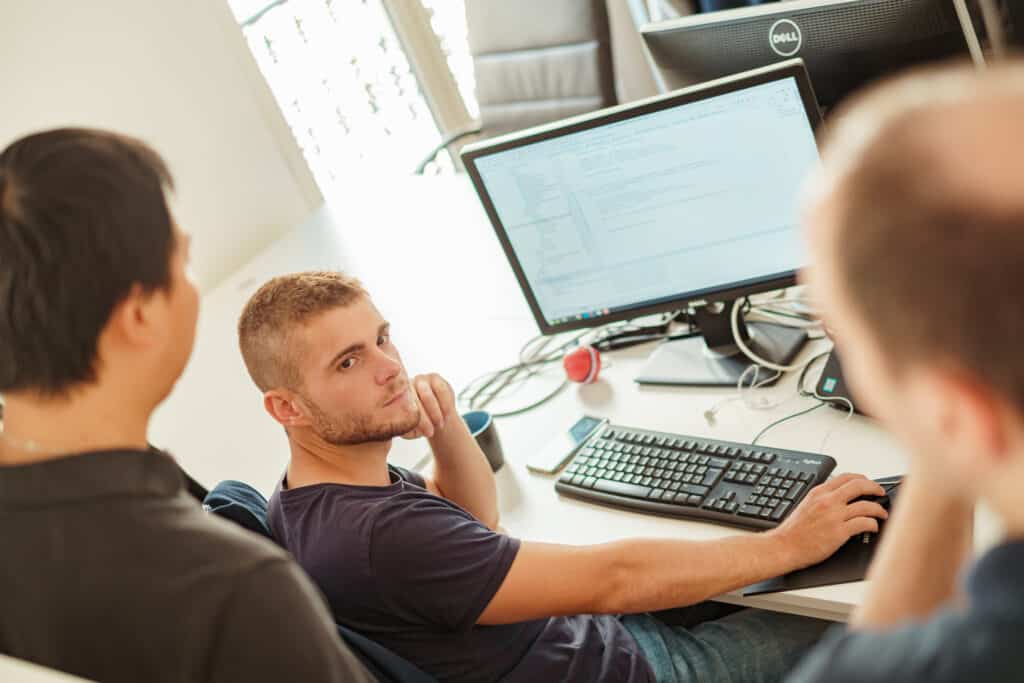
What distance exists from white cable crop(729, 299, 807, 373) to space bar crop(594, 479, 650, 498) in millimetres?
362

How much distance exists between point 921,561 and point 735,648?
0.72 metres

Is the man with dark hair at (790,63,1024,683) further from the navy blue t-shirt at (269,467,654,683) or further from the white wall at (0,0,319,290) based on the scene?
the white wall at (0,0,319,290)

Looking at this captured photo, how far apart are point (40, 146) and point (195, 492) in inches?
26.3

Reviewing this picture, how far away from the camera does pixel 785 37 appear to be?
1.82 m

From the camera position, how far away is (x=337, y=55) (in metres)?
4.17

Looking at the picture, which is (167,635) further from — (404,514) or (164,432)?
(164,432)

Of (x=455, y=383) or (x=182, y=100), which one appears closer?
(x=455, y=383)

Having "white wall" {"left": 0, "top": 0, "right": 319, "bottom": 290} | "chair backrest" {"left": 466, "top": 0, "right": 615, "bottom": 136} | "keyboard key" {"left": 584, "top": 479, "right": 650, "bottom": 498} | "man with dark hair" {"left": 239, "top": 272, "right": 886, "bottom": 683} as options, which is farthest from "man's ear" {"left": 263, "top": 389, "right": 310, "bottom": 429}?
"chair backrest" {"left": 466, "top": 0, "right": 615, "bottom": 136}

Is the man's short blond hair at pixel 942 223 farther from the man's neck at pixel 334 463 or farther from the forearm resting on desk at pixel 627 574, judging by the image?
the man's neck at pixel 334 463

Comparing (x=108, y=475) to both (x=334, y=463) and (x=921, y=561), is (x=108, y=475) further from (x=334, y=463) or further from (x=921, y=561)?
(x=921, y=561)

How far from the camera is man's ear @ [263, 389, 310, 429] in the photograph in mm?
1589

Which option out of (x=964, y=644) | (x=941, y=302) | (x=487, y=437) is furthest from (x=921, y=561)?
(x=487, y=437)

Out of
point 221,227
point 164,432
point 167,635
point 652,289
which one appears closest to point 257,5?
point 221,227

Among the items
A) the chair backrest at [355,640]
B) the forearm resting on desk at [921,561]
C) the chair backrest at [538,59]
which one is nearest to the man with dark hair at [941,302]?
the forearm resting on desk at [921,561]
